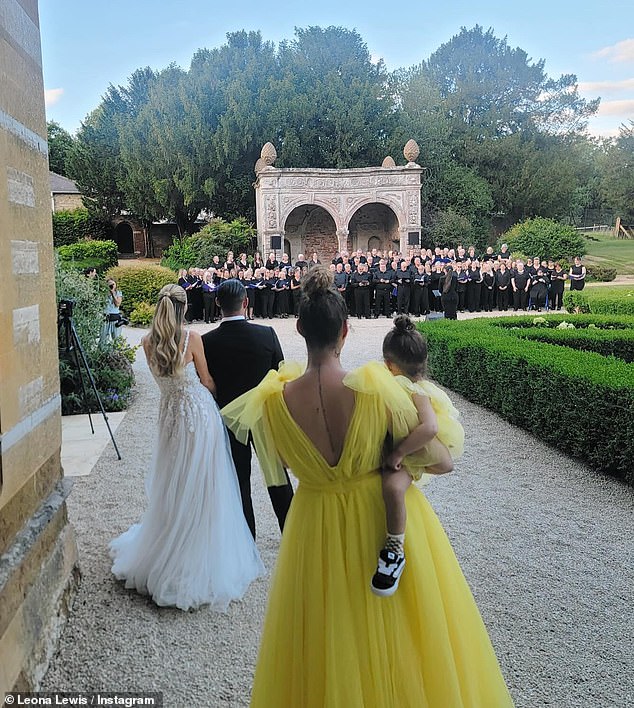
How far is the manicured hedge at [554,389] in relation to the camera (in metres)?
5.73

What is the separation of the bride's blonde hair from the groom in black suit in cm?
26

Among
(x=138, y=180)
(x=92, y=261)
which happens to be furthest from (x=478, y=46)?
(x=92, y=261)

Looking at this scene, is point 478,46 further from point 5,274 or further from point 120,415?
point 5,274

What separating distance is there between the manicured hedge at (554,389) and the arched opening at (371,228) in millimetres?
22000

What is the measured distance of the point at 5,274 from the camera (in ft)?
9.46

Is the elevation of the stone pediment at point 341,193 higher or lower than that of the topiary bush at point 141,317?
higher

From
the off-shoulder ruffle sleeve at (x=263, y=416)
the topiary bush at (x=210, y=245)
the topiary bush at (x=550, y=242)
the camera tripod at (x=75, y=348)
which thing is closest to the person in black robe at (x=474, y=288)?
the topiary bush at (x=550, y=242)

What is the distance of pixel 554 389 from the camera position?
6.66 metres

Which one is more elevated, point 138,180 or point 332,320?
point 138,180

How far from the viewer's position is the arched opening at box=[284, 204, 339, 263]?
31.2 m

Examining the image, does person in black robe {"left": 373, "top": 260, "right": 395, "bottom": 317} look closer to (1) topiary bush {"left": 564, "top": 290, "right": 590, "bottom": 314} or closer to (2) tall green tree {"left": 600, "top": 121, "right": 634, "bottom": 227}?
(1) topiary bush {"left": 564, "top": 290, "right": 590, "bottom": 314}

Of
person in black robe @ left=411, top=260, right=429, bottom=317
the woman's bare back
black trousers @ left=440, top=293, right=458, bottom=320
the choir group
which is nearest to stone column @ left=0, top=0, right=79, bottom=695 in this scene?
the woman's bare back

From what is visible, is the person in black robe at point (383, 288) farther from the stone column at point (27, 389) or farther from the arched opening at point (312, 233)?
the stone column at point (27, 389)

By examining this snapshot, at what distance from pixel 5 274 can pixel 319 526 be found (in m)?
1.82
